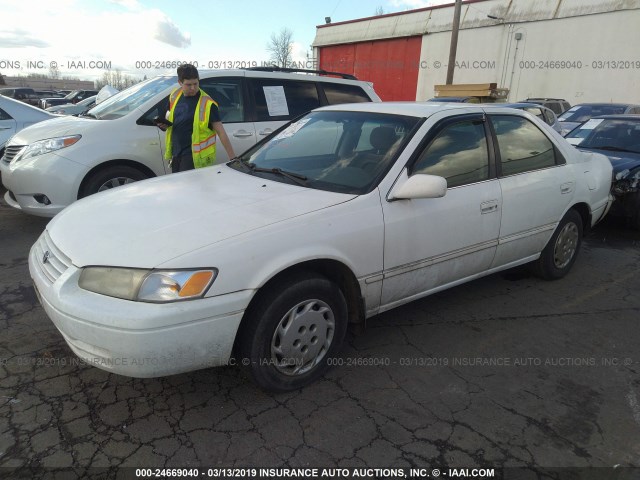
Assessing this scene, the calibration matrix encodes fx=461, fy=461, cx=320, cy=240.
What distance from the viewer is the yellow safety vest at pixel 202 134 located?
4363mm

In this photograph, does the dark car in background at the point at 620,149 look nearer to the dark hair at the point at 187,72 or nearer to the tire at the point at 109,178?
the dark hair at the point at 187,72

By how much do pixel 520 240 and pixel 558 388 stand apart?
1293mm

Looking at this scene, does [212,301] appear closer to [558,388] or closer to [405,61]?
[558,388]

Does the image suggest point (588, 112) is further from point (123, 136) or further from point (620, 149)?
point (123, 136)

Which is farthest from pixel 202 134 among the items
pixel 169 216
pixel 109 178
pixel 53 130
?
pixel 169 216

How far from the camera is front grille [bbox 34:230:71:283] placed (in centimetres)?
240

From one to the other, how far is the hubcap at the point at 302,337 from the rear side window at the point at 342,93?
4.32 m

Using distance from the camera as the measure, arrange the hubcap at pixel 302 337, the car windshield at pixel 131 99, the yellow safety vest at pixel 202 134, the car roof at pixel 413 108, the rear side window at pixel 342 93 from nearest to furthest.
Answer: the hubcap at pixel 302 337, the car roof at pixel 413 108, the yellow safety vest at pixel 202 134, the car windshield at pixel 131 99, the rear side window at pixel 342 93

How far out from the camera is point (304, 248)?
7.97 ft

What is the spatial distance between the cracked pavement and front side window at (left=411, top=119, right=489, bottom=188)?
3.70 ft

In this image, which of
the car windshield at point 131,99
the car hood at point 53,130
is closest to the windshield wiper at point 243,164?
the car windshield at point 131,99

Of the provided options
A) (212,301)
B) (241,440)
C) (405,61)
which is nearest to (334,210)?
(212,301)

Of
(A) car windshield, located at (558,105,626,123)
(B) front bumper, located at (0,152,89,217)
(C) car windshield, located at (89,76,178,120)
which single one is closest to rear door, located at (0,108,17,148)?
(C) car windshield, located at (89,76,178,120)

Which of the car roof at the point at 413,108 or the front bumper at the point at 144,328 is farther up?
the car roof at the point at 413,108
